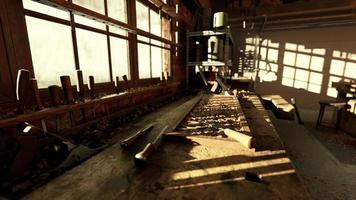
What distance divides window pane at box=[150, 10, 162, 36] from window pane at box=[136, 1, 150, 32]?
0.55 ft

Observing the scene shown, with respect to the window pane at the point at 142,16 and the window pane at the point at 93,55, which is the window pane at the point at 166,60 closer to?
the window pane at the point at 142,16

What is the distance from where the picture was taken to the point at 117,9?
2.11 m

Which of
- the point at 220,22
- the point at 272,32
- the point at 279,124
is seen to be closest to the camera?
the point at 220,22

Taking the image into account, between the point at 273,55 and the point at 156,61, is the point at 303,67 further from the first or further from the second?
the point at 156,61

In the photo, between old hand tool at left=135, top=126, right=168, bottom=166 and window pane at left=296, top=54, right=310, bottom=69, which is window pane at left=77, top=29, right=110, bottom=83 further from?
window pane at left=296, top=54, right=310, bottom=69

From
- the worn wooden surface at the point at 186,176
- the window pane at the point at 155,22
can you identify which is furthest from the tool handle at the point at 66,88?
the window pane at the point at 155,22

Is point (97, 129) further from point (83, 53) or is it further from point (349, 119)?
point (349, 119)

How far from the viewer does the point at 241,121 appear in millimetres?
1754

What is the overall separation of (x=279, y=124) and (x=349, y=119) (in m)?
1.36

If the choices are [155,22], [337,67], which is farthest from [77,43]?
[337,67]

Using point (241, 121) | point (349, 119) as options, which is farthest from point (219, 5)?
point (241, 121)

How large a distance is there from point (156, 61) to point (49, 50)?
187 centimetres

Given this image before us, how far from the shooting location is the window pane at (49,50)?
1290 millimetres

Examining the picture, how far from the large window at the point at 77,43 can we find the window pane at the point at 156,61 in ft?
2.54
